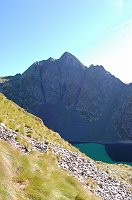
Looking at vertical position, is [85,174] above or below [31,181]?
above

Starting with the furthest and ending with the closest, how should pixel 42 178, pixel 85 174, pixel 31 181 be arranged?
pixel 85 174
pixel 42 178
pixel 31 181

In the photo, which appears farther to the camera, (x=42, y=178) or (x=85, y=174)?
(x=85, y=174)

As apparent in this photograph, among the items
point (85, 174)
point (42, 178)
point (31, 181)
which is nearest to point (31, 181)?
point (31, 181)

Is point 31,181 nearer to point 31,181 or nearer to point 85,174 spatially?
point 31,181

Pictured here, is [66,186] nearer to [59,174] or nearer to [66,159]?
[59,174]

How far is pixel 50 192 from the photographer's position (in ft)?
64.1

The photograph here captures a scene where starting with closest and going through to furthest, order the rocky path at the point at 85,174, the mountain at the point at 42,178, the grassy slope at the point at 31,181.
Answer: the grassy slope at the point at 31,181, the mountain at the point at 42,178, the rocky path at the point at 85,174

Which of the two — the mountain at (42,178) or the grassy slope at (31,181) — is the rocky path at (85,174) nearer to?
the mountain at (42,178)

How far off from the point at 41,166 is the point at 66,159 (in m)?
9.57

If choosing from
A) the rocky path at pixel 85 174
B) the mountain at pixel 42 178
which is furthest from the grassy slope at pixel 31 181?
the rocky path at pixel 85 174

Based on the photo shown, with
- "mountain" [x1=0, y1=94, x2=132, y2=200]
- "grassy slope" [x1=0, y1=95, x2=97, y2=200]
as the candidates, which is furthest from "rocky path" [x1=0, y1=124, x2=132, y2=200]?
"grassy slope" [x1=0, y1=95, x2=97, y2=200]

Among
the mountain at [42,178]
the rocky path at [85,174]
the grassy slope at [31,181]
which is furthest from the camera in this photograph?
the rocky path at [85,174]

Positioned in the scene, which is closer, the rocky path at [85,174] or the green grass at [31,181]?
the green grass at [31,181]

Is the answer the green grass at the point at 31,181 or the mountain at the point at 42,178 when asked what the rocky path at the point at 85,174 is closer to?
the mountain at the point at 42,178
